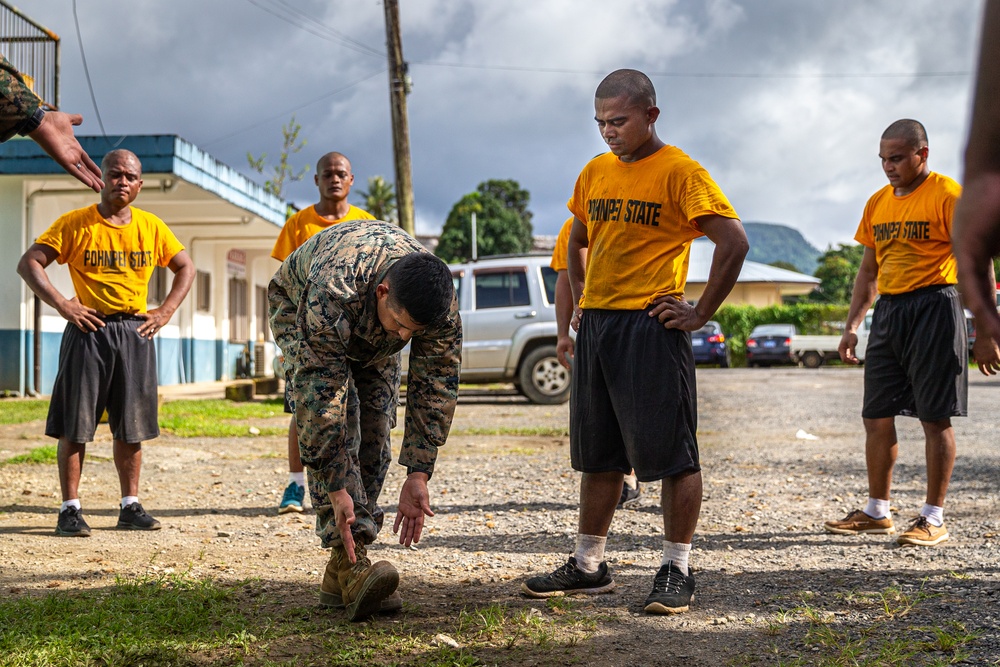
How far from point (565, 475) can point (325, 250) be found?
451 centimetres

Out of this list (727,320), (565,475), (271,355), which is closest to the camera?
(565,475)

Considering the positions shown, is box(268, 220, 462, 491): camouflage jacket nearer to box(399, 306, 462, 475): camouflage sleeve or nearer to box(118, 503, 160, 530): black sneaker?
box(399, 306, 462, 475): camouflage sleeve

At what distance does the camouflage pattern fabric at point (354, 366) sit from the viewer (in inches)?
122

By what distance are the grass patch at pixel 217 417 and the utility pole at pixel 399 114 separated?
12.7ft

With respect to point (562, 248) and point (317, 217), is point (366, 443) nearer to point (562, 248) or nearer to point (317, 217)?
point (317, 217)

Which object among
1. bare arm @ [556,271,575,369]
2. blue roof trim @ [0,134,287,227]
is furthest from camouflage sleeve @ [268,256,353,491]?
blue roof trim @ [0,134,287,227]

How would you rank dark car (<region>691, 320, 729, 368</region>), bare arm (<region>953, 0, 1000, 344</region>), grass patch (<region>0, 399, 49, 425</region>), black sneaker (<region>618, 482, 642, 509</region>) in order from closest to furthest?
bare arm (<region>953, 0, 1000, 344</region>)
black sneaker (<region>618, 482, 642, 509</region>)
grass patch (<region>0, 399, 49, 425</region>)
dark car (<region>691, 320, 729, 368</region>)

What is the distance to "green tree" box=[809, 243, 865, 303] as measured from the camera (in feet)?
224

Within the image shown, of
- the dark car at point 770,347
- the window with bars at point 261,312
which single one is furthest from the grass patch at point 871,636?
the dark car at point 770,347

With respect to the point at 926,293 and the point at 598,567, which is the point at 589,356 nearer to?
the point at 598,567

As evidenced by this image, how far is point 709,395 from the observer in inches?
682

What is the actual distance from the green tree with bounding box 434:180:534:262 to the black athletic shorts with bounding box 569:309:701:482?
5322cm

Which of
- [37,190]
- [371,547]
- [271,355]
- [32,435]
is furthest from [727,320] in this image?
[371,547]

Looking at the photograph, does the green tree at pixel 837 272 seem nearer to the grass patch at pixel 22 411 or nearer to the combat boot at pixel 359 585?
the grass patch at pixel 22 411
